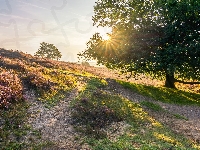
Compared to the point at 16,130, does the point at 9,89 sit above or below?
above

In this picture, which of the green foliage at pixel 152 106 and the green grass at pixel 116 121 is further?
the green foliage at pixel 152 106

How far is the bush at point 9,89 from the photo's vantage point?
19.4m

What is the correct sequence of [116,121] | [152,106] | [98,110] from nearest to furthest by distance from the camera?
[116,121] → [98,110] → [152,106]

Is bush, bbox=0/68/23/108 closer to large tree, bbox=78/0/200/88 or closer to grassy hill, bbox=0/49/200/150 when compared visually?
grassy hill, bbox=0/49/200/150

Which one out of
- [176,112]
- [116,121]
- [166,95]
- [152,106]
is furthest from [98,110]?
[166,95]

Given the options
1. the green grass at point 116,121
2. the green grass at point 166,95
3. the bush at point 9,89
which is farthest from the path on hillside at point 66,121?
the green grass at point 166,95

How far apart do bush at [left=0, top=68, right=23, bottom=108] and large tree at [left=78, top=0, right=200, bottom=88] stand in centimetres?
1566

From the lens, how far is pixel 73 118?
65.0 feet

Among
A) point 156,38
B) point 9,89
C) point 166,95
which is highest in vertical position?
point 156,38

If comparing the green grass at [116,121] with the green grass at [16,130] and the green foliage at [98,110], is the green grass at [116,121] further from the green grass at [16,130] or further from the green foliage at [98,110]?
the green grass at [16,130]

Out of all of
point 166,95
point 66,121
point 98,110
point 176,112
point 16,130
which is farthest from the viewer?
point 166,95

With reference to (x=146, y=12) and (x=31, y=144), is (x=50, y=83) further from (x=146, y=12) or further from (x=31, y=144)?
(x=146, y=12)

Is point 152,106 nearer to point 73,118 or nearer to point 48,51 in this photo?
point 73,118

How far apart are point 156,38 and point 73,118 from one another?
18.0 meters
